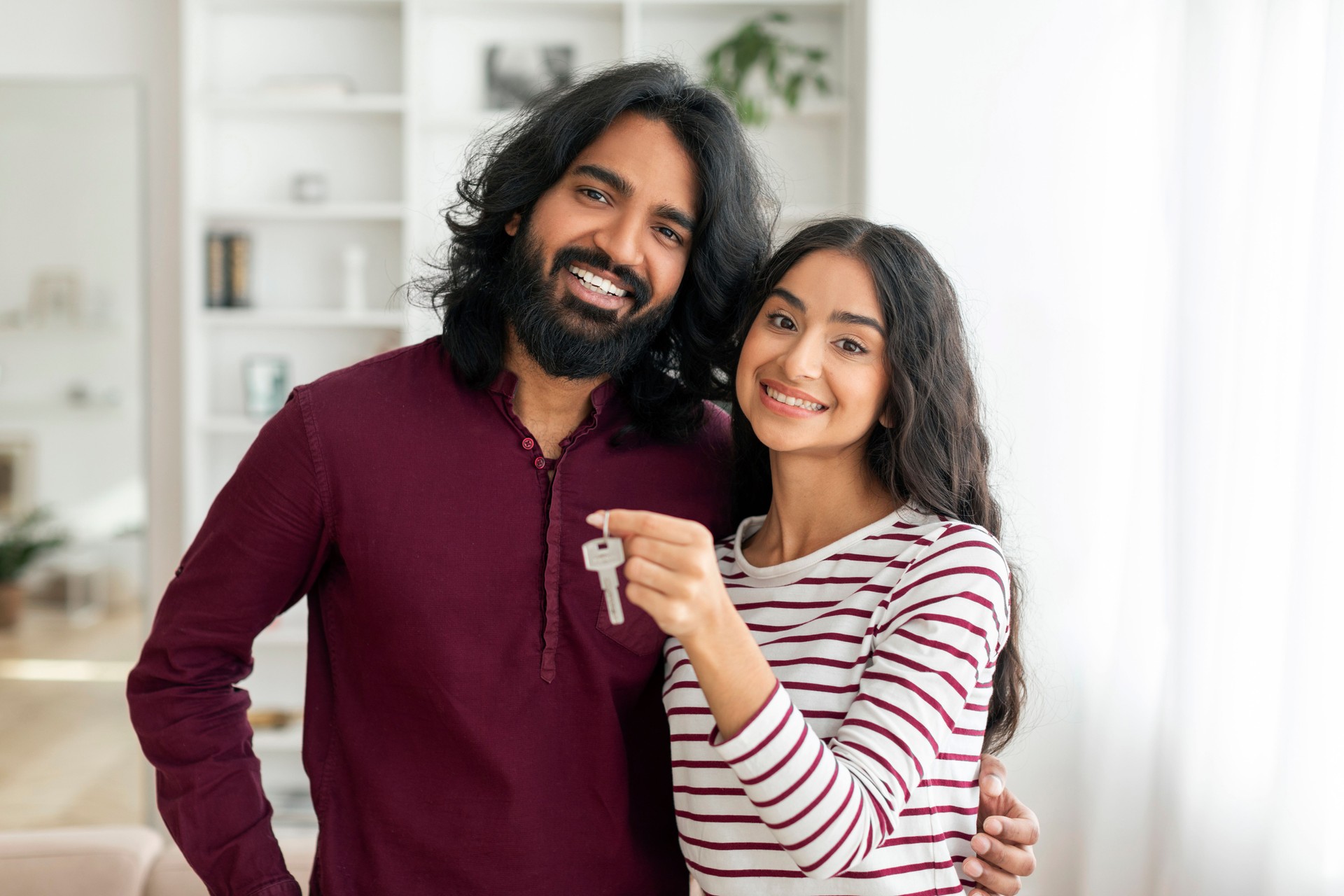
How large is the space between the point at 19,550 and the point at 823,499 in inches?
133

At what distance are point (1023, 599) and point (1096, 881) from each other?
130cm

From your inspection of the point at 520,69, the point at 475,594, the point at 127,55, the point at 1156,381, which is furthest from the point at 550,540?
the point at 127,55

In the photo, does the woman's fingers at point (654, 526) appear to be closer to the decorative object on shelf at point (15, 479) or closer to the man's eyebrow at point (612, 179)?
the man's eyebrow at point (612, 179)

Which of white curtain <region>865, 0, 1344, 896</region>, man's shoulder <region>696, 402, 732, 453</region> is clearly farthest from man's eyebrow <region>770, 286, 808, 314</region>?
white curtain <region>865, 0, 1344, 896</region>

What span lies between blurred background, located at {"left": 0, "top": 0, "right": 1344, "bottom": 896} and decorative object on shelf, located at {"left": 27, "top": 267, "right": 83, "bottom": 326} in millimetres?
12

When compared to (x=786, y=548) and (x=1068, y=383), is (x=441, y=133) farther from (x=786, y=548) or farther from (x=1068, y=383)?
(x=786, y=548)

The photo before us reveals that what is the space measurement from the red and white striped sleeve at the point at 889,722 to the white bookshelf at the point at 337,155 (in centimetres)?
255

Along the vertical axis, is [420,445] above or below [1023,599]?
above

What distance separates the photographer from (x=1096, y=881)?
2.42 m

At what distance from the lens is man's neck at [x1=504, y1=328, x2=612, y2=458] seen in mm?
1497

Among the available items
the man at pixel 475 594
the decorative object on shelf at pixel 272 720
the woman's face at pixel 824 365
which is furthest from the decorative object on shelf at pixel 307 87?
the woman's face at pixel 824 365

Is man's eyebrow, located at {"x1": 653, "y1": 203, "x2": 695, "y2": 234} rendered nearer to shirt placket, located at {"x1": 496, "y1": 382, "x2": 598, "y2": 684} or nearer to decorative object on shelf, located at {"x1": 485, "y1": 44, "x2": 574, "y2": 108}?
shirt placket, located at {"x1": 496, "y1": 382, "x2": 598, "y2": 684}

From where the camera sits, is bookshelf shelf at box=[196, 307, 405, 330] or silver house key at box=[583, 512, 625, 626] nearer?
silver house key at box=[583, 512, 625, 626]

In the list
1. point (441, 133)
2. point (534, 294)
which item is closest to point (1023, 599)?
point (534, 294)
